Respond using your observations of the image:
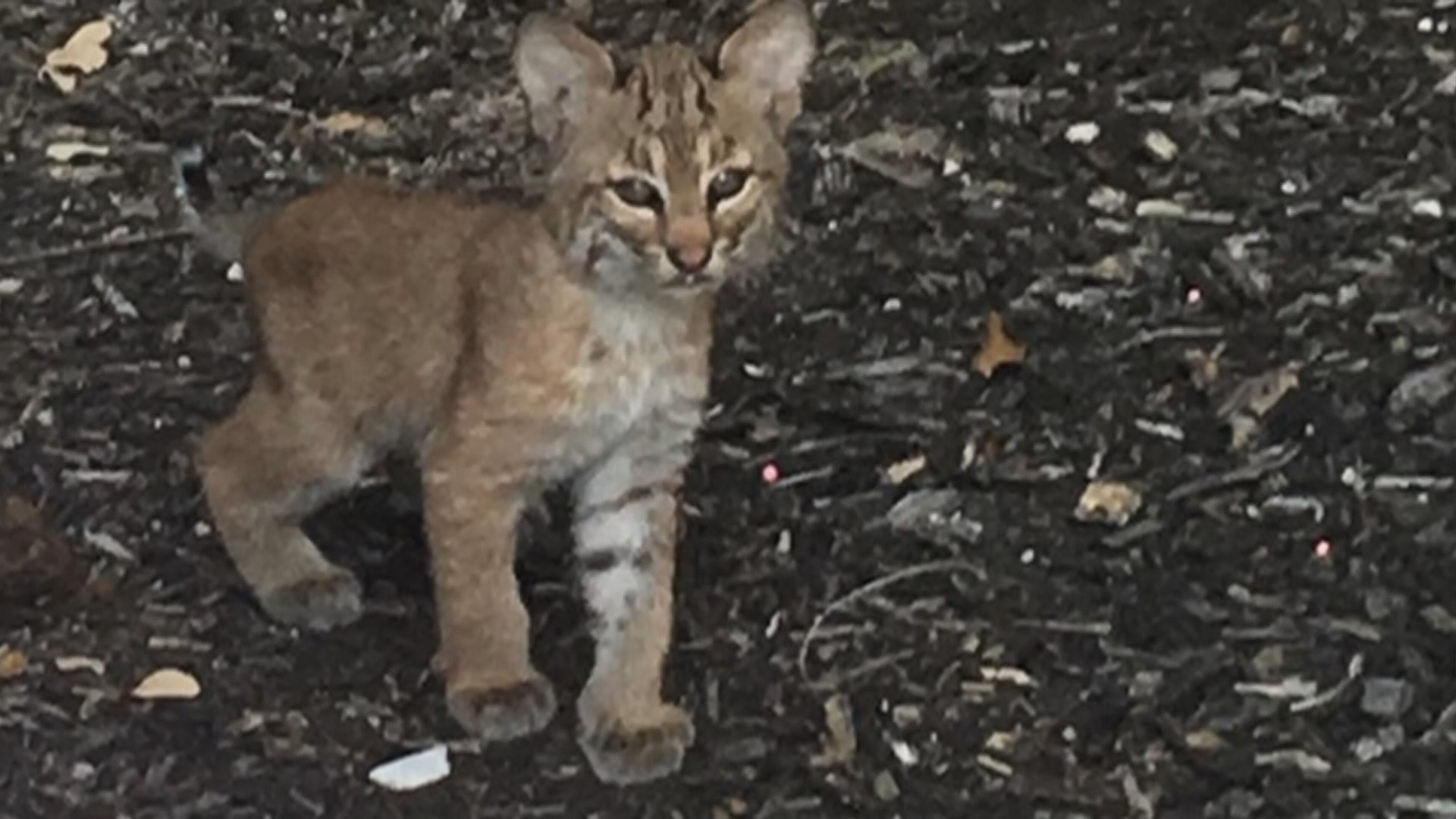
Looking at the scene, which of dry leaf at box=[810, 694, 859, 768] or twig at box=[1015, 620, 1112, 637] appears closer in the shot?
dry leaf at box=[810, 694, 859, 768]

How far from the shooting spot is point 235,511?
11.0 feet

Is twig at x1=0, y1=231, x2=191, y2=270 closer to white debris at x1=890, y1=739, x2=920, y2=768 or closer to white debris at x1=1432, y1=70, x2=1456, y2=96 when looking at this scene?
white debris at x1=890, y1=739, x2=920, y2=768

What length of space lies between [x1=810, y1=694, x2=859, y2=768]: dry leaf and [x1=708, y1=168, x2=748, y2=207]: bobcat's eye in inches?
24.4

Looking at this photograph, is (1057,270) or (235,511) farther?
(1057,270)

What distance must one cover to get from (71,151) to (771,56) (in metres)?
1.56

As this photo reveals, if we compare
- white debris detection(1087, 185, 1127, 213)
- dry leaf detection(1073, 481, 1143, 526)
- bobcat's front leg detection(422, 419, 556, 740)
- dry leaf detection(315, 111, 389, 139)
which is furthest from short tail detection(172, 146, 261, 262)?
white debris detection(1087, 185, 1127, 213)

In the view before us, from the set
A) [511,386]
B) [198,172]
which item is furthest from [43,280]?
[511,386]

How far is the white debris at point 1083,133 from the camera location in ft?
13.9

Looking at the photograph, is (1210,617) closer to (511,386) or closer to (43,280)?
(511,386)

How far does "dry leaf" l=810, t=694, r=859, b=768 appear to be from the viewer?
3166mm

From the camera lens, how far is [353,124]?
434cm

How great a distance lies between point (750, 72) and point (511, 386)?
43cm

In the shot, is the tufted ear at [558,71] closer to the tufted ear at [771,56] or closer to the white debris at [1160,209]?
the tufted ear at [771,56]

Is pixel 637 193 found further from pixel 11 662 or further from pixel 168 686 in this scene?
pixel 11 662
